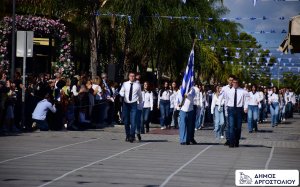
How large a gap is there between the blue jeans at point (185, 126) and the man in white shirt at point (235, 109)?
1.12m

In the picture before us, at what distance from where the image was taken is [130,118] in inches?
907

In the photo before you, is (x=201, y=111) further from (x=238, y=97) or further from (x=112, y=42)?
(x=238, y=97)

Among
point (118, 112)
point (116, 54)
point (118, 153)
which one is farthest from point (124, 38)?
point (118, 153)

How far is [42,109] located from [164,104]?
886cm

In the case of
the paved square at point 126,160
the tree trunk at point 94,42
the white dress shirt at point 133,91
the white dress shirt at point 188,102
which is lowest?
the paved square at point 126,160

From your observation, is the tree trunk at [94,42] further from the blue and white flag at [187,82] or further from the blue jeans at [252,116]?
the blue and white flag at [187,82]

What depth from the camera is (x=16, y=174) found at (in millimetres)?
13695

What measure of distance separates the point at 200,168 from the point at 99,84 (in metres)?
17.4

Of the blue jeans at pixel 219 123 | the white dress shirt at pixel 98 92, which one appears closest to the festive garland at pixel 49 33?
the white dress shirt at pixel 98 92

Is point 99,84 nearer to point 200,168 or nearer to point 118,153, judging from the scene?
point 118,153

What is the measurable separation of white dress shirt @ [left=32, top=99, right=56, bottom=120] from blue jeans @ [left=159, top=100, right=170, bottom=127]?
24.6 feet

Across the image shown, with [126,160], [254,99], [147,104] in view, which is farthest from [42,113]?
[254,99]

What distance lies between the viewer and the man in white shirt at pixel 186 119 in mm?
22781

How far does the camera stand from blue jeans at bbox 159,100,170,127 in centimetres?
3416
